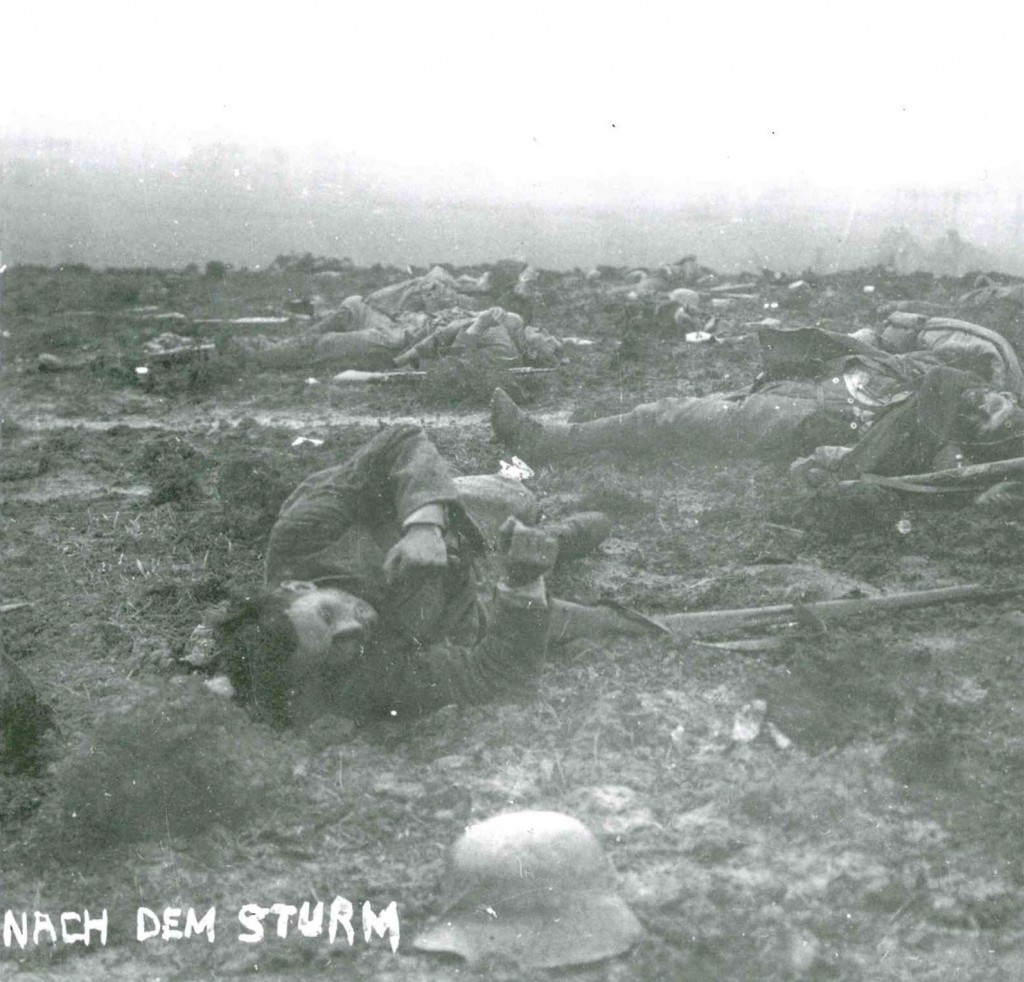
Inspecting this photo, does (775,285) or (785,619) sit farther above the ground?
(775,285)

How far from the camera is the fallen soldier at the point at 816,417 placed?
5.16 m

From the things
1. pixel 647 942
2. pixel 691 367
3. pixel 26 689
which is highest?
pixel 691 367

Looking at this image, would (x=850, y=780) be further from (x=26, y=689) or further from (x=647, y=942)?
(x=26, y=689)

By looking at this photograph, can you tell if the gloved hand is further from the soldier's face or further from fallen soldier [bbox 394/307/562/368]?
fallen soldier [bbox 394/307/562/368]

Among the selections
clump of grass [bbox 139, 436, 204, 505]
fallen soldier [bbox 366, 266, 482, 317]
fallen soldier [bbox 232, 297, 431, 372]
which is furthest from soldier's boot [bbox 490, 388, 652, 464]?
fallen soldier [bbox 366, 266, 482, 317]

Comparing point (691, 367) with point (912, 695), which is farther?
point (691, 367)

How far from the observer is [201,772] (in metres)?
3.09

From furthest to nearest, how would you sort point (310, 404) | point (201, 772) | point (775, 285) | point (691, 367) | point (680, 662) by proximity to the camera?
point (775, 285), point (691, 367), point (310, 404), point (680, 662), point (201, 772)

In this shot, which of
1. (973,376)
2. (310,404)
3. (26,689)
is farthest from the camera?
(310,404)

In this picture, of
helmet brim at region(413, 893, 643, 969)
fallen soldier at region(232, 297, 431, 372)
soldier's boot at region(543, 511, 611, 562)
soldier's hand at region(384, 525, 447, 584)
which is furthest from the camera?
fallen soldier at region(232, 297, 431, 372)

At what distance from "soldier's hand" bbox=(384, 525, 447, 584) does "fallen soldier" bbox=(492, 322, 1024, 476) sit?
8.18ft

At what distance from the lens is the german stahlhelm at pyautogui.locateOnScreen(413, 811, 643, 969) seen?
2566 mm

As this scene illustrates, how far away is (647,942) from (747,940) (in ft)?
0.79

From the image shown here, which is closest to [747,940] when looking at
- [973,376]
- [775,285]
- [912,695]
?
[912,695]
